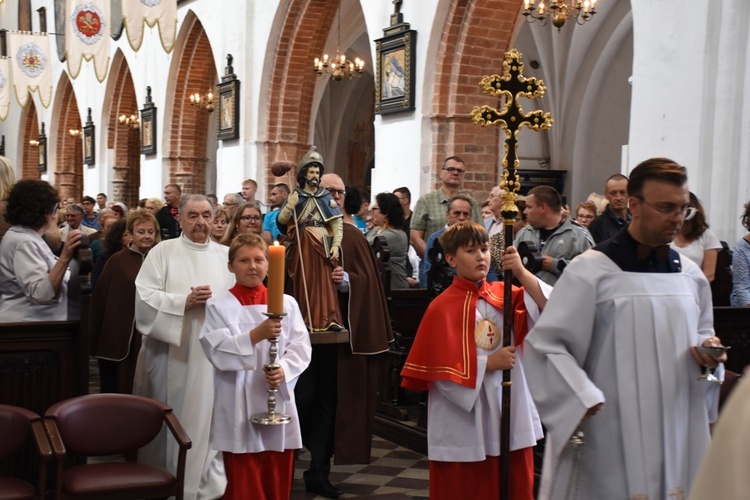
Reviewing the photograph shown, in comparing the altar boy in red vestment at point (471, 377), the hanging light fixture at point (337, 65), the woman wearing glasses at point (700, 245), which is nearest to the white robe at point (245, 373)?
the altar boy in red vestment at point (471, 377)

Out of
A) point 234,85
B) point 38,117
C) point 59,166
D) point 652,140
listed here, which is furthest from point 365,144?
point 652,140

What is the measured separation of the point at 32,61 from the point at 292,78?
339 inches

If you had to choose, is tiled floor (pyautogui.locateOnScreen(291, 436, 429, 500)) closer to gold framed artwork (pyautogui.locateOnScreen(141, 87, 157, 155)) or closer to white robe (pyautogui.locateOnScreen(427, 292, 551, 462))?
white robe (pyautogui.locateOnScreen(427, 292, 551, 462))

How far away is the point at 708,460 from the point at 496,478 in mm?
2901

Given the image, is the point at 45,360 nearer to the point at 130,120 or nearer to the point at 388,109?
the point at 388,109

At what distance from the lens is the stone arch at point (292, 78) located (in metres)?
15.1

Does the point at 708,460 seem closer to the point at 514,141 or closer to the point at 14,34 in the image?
the point at 514,141

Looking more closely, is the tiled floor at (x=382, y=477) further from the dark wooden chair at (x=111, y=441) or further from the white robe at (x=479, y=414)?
the white robe at (x=479, y=414)

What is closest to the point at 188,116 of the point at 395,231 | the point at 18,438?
the point at 395,231

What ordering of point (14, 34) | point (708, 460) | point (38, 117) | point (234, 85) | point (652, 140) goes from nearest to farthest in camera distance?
point (708, 460) → point (652, 140) → point (234, 85) → point (14, 34) → point (38, 117)

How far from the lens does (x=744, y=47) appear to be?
24.3ft

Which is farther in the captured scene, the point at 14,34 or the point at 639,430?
the point at 14,34

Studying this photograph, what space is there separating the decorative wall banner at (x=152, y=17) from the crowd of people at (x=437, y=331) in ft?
17.9

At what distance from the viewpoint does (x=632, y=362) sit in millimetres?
2943
